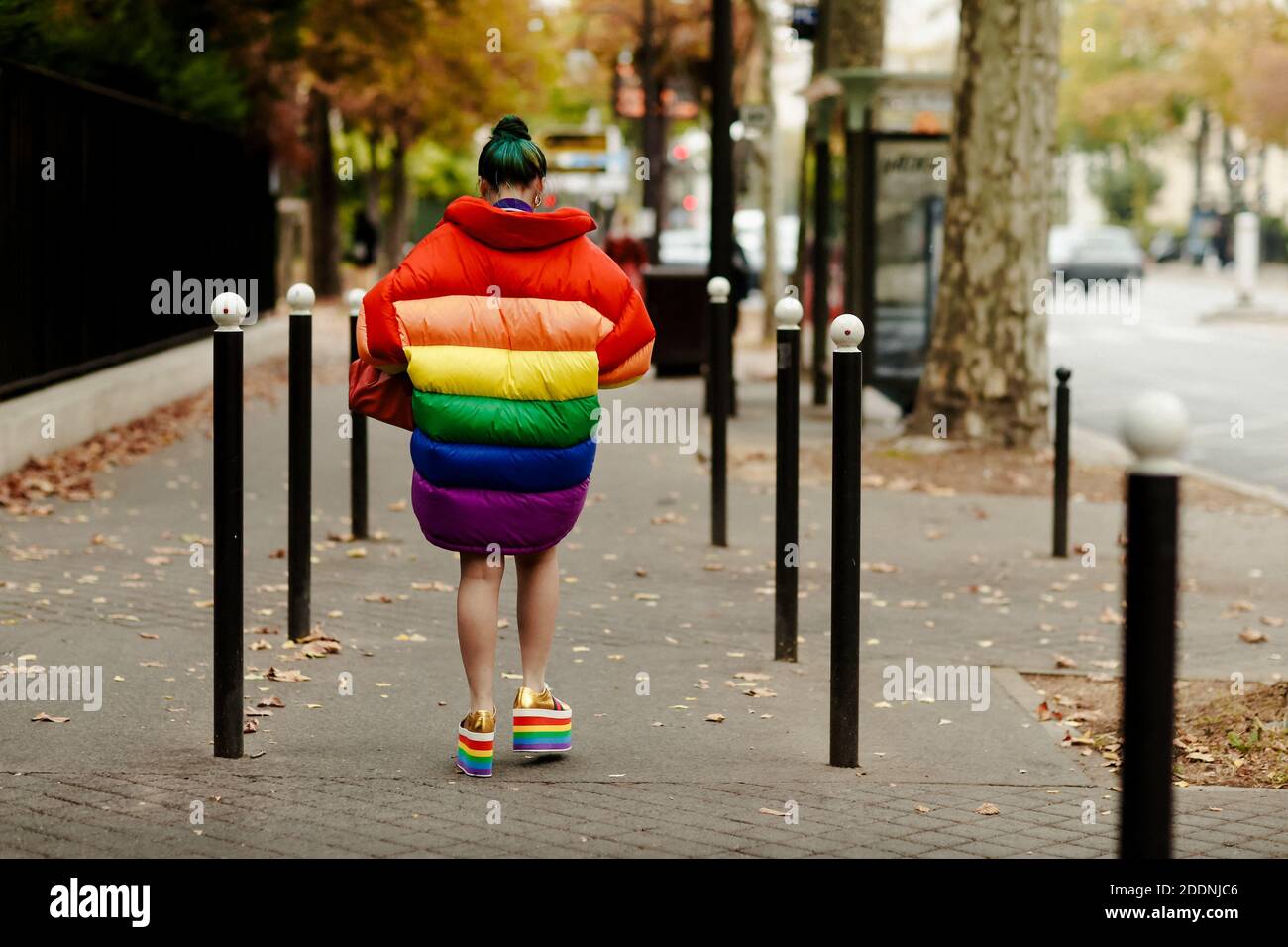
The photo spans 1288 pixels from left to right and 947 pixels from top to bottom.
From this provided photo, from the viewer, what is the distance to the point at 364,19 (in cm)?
2542

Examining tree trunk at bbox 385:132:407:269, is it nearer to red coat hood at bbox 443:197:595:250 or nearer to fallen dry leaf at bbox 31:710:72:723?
fallen dry leaf at bbox 31:710:72:723

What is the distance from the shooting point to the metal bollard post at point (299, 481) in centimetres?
727

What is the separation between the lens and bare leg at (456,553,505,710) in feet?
18.5

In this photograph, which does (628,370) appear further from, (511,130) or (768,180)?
(768,180)

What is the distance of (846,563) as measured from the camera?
19.0 feet

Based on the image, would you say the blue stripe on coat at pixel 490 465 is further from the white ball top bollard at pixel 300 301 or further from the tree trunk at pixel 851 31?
the tree trunk at pixel 851 31

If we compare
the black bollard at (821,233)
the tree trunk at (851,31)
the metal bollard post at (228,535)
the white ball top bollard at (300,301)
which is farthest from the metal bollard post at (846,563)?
the tree trunk at (851,31)

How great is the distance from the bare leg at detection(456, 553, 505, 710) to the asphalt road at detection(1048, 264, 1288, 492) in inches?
106

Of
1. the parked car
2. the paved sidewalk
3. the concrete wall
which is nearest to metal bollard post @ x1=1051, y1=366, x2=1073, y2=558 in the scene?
the paved sidewalk

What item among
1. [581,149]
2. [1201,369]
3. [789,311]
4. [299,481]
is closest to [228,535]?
[299,481]

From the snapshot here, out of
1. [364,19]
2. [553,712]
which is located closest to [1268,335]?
[364,19]
